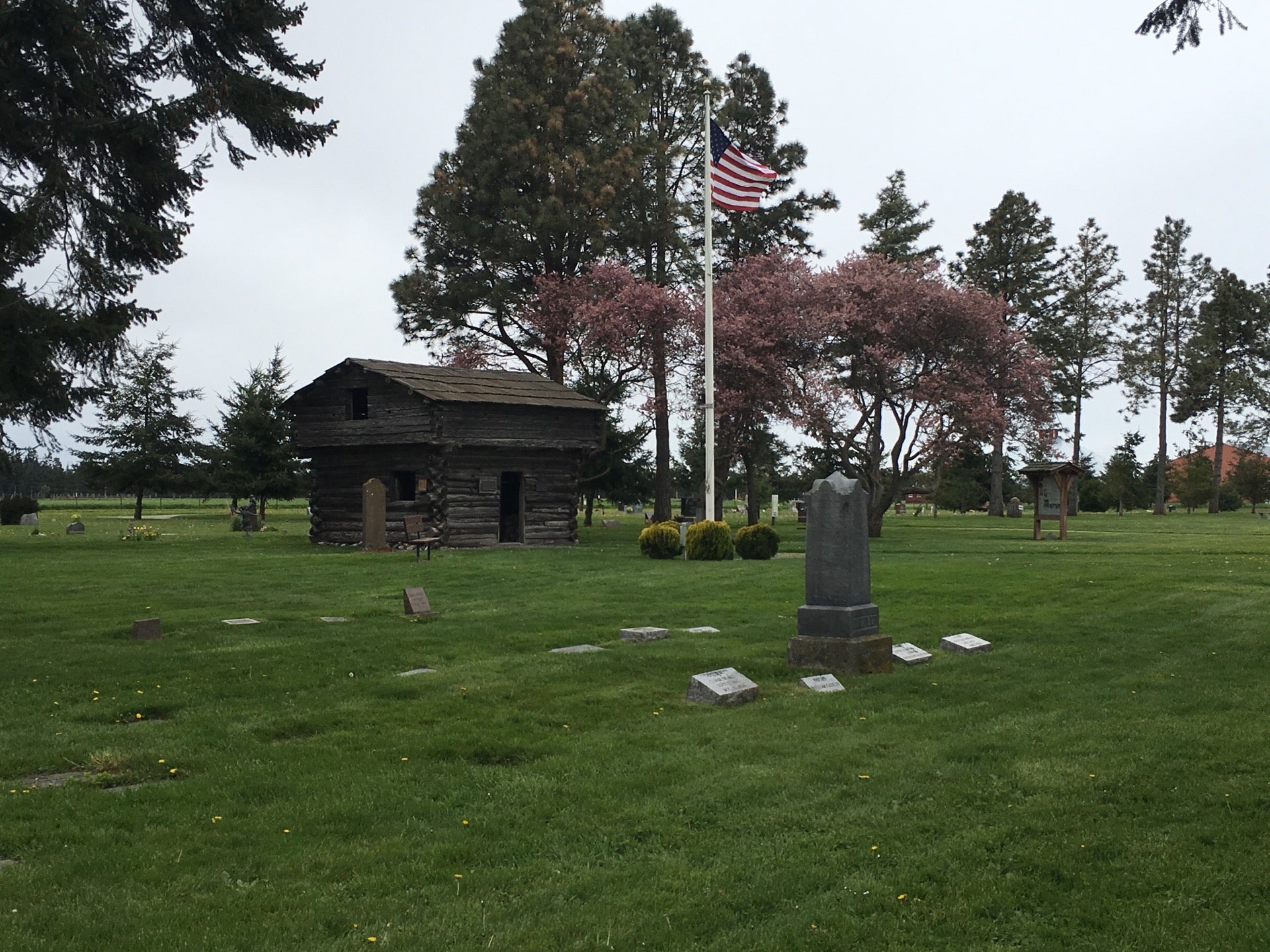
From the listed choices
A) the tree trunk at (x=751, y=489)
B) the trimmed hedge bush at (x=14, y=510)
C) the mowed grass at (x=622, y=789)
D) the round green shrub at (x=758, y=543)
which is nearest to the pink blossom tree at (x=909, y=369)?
the tree trunk at (x=751, y=489)

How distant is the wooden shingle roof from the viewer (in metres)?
33.4

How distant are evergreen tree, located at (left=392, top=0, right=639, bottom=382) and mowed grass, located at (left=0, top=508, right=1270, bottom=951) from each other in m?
30.2

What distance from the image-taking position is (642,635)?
541 inches

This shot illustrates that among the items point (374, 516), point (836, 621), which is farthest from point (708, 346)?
point (836, 621)

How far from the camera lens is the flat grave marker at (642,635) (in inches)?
539

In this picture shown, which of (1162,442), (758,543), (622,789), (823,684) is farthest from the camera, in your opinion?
(1162,442)

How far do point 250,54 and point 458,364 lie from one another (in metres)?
31.2

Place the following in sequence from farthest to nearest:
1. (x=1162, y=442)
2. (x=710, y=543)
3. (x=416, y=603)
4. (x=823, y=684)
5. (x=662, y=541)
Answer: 1. (x=1162, y=442)
2. (x=662, y=541)
3. (x=710, y=543)
4. (x=416, y=603)
5. (x=823, y=684)

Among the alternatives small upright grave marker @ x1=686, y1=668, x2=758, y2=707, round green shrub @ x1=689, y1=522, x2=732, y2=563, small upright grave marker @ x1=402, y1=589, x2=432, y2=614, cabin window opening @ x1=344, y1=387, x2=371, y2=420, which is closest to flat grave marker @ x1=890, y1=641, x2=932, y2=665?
small upright grave marker @ x1=686, y1=668, x2=758, y2=707

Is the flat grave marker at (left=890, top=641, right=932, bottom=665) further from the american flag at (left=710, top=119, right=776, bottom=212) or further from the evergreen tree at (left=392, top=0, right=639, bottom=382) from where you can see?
the evergreen tree at (left=392, top=0, right=639, bottom=382)

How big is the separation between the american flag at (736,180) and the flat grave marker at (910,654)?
1692 centimetres

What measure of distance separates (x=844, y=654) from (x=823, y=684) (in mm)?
901

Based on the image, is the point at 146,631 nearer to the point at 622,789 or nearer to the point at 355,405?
the point at 622,789

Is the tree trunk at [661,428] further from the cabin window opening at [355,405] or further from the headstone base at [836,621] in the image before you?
the headstone base at [836,621]
